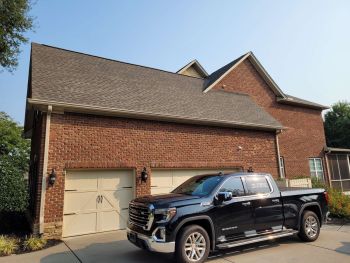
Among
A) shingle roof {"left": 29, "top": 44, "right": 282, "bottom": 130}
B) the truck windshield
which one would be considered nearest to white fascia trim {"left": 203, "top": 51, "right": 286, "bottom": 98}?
shingle roof {"left": 29, "top": 44, "right": 282, "bottom": 130}

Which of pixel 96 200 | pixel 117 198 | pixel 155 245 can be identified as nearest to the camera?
pixel 155 245

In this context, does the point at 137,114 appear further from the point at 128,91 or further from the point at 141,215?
the point at 141,215

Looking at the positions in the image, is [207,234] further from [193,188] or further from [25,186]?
[25,186]

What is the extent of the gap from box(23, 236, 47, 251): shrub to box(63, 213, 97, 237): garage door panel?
1.11 meters

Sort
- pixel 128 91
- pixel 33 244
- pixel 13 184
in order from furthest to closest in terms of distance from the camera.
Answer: pixel 128 91 → pixel 13 184 → pixel 33 244

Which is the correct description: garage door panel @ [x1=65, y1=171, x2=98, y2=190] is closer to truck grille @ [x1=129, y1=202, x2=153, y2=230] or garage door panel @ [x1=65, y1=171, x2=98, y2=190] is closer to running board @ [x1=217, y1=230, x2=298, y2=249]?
truck grille @ [x1=129, y1=202, x2=153, y2=230]

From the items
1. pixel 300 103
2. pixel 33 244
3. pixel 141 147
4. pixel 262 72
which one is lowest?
pixel 33 244

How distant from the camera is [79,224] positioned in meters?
9.49

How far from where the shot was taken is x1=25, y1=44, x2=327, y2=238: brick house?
30.8 feet

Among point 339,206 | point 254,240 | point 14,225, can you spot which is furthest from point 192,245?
point 339,206

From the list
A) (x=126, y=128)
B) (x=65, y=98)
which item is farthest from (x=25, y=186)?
(x=126, y=128)

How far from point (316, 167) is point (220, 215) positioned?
1736 centimetres

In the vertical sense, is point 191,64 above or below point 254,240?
above

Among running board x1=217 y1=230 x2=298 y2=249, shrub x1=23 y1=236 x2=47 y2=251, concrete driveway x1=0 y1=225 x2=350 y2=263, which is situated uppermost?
running board x1=217 y1=230 x2=298 y2=249
